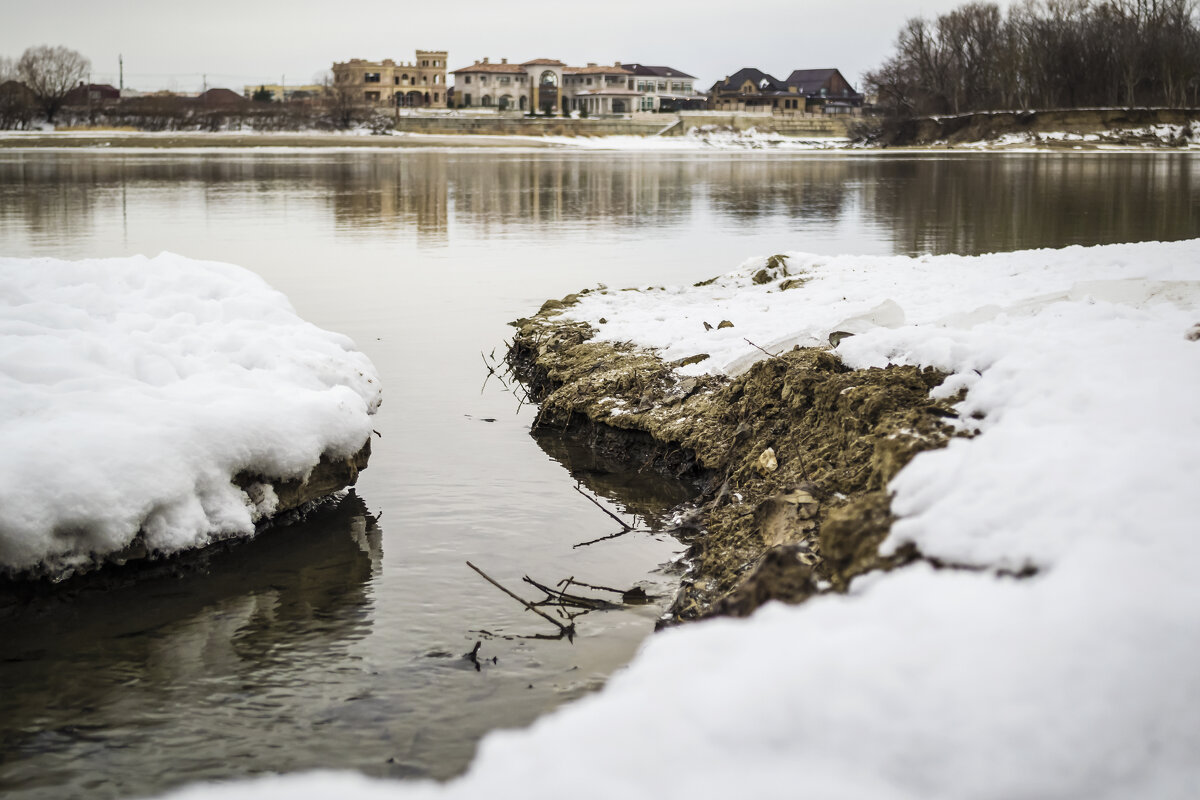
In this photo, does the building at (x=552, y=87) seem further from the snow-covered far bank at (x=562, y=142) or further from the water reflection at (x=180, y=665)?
the water reflection at (x=180, y=665)

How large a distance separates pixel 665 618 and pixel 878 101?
121m

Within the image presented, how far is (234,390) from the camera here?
20.3 feet

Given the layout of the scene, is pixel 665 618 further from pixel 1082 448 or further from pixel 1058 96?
pixel 1058 96

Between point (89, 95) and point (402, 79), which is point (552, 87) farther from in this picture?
point (89, 95)

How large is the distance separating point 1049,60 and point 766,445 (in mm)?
106098

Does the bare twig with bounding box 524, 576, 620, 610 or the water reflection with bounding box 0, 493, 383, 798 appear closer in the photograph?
the water reflection with bounding box 0, 493, 383, 798

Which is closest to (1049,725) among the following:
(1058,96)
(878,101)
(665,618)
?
(665,618)

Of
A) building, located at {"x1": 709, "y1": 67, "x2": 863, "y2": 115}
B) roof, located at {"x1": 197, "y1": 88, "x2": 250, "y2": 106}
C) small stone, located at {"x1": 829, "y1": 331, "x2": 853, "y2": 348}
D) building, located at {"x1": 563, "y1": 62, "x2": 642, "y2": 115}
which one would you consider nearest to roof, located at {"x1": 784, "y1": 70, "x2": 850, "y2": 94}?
building, located at {"x1": 709, "y1": 67, "x2": 863, "y2": 115}

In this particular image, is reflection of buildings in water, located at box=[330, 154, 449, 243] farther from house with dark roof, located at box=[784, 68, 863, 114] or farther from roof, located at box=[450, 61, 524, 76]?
house with dark roof, located at box=[784, 68, 863, 114]

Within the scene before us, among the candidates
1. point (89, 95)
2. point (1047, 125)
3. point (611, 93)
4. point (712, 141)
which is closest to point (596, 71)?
point (611, 93)

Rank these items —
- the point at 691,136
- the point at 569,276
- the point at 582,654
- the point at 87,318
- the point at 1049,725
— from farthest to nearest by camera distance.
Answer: the point at 691,136
the point at 569,276
the point at 87,318
the point at 582,654
the point at 1049,725

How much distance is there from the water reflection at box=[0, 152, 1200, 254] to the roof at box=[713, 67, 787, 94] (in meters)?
107

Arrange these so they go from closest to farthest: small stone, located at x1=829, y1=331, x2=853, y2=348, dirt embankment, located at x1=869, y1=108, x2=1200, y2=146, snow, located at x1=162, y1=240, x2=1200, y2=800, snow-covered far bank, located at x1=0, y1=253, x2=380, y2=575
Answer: snow, located at x1=162, y1=240, x2=1200, y2=800
snow-covered far bank, located at x1=0, y1=253, x2=380, y2=575
small stone, located at x1=829, y1=331, x2=853, y2=348
dirt embankment, located at x1=869, y1=108, x2=1200, y2=146

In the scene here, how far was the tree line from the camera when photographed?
93438 millimetres
